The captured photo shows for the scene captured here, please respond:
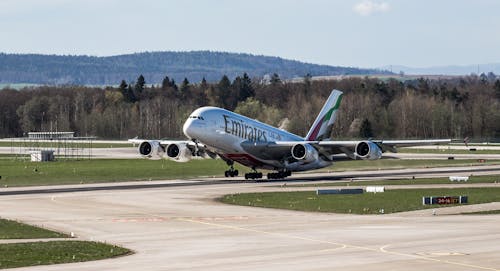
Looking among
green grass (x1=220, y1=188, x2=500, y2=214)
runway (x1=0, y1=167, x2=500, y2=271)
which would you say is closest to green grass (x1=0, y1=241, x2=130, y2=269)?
runway (x1=0, y1=167, x2=500, y2=271)

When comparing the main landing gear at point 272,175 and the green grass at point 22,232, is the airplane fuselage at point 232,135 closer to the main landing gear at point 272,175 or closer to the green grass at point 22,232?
the main landing gear at point 272,175

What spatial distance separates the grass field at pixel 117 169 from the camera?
8938 cm

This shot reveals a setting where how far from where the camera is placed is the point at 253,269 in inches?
1379

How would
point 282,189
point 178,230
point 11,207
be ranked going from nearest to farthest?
point 178,230 < point 11,207 < point 282,189

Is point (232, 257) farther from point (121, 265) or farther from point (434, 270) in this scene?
point (434, 270)

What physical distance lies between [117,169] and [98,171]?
121 inches

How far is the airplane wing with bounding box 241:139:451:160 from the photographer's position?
273 feet

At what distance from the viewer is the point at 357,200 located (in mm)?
62312

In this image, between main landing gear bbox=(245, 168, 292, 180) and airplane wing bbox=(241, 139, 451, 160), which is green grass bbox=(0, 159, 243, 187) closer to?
main landing gear bbox=(245, 168, 292, 180)

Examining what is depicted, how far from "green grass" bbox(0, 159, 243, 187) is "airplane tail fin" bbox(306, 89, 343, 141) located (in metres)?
10.4

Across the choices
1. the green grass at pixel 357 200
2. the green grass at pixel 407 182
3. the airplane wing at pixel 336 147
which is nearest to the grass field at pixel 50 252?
the green grass at pixel 357 200

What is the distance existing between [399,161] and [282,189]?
39507 millimetres

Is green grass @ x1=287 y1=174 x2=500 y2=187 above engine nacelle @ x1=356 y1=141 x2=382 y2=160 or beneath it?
beneath

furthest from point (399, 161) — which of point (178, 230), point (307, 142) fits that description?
point (178, 230)
